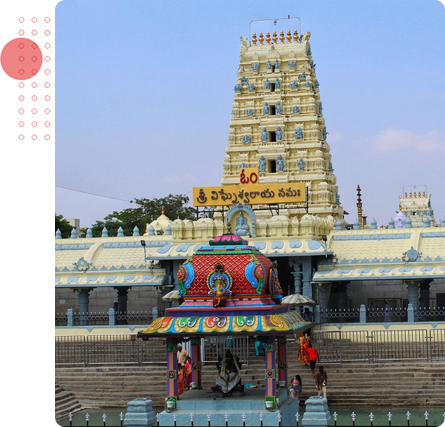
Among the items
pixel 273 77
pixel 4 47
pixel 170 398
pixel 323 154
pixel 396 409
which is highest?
pixel 273 77

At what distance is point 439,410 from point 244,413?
7.53 meters

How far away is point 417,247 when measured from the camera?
31.5m

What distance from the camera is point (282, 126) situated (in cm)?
4069

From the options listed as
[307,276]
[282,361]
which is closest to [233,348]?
[307,276]

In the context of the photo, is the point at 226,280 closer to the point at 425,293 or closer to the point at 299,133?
the point at 425,293

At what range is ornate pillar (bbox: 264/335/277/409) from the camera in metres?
15.7

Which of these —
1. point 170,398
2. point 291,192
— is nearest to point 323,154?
point 291,192

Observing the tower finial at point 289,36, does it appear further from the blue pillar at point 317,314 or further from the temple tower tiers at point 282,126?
the blue pillar at point 317,314

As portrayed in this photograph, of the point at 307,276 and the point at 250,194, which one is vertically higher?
the point at 250,194

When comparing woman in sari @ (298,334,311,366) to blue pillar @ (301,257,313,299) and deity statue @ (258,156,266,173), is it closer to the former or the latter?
blue pillar @ (301,257,313,299)

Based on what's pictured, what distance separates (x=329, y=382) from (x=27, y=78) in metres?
19.0

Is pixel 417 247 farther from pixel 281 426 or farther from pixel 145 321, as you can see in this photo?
pixel 281 426

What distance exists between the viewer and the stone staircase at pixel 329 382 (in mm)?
22078

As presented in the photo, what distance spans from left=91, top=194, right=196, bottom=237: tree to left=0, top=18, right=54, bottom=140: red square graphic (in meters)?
57.7
